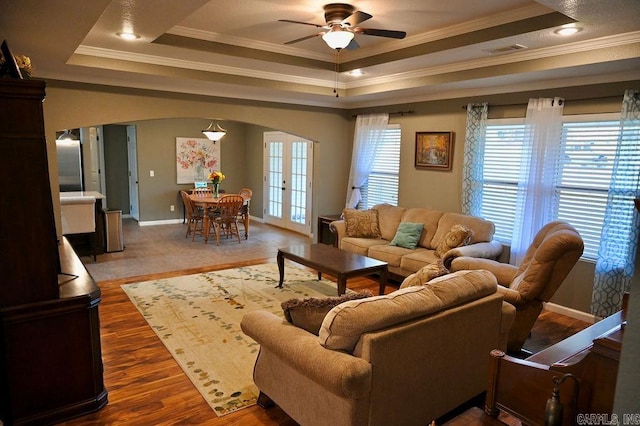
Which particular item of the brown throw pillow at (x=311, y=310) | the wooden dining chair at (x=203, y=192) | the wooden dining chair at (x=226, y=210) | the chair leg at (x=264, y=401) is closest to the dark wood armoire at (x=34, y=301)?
the chair leg at (x=264, y=401)

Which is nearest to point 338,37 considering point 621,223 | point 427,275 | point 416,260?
point 427,275

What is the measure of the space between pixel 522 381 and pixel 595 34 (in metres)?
3.09

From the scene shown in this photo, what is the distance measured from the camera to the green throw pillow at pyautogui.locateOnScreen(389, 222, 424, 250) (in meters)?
5.36

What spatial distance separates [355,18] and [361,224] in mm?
3241

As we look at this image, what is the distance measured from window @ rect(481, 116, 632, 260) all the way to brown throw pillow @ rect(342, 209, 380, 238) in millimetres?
1739

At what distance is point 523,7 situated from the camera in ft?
10.7

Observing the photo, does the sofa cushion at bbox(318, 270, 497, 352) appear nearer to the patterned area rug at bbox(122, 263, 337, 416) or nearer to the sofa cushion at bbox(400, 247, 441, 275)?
the patterned area rug at bbox(122, 263, 337, 416)

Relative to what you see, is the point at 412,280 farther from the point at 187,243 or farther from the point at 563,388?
the point at 187,243

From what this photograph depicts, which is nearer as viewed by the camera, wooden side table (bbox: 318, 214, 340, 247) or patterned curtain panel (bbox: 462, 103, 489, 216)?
patterned curtain panel (bbox: 462, 103, 489, 216)

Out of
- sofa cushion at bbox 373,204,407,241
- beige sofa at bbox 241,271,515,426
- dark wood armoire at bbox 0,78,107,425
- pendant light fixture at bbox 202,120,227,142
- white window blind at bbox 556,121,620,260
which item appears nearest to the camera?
beige sofa at bbox 241,271,515,426

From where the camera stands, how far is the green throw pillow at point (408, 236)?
5359mm

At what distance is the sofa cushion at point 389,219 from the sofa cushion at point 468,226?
67 cm

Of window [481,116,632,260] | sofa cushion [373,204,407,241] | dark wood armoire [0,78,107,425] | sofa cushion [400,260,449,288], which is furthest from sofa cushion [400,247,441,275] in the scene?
dark wood armoire [0,78,107,425]

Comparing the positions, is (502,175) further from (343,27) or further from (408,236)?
(343,27)
